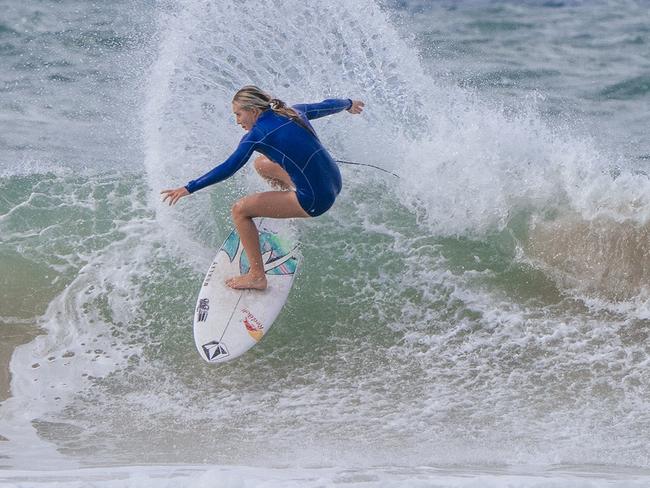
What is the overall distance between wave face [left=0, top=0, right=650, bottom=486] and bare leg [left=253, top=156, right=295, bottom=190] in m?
0.61

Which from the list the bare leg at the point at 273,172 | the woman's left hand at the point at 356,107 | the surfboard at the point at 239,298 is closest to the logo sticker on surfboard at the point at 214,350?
the surfboard at the point at 239,298

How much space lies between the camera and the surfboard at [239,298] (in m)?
6.00

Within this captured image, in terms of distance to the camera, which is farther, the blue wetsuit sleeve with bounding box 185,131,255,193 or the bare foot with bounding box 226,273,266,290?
the bare foot with bounding box 226,273,266,290

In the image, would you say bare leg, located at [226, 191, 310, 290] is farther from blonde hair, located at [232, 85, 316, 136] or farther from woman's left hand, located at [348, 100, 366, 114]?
woman's left hand, located at [348, 100, 366, 114]

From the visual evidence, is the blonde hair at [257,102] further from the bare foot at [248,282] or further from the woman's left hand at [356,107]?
the bare foot at [248,282]

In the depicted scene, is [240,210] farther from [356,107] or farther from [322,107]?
[356,107]

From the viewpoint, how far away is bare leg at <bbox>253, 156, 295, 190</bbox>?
633cm

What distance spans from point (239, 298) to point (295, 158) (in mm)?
1119

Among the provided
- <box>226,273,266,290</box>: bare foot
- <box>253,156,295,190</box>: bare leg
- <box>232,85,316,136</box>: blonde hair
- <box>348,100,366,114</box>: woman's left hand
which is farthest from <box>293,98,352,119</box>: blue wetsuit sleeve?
<box>226,273,266,290</box>: bare foot

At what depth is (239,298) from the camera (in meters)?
6.21

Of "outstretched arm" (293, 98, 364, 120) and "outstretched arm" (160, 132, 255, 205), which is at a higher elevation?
"outstretched arm" (293, 98, 364, 120)

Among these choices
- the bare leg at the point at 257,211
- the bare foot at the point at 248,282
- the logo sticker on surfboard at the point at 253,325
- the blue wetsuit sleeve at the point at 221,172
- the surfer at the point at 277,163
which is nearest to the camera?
the blue wetsuit sleeve at the point at 221,172

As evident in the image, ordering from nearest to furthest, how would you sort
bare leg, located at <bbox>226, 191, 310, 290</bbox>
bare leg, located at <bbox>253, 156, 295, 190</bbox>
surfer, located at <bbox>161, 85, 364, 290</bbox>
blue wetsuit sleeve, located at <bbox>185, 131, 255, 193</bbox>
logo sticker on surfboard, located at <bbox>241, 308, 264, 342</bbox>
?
blue wetsuit sleeve, located at <bbox>185, 131, 255, 193</bbox>, surfer, located at <bbox>161, 85, 364, 290</bbox>, bare leg, located at <bbox>226, 191, 310, 290</bbox>, logo sticker on surfboard, located at <bbox>241, 308, 264, 342</bbox>, bare leg, located at <bbox>253, 156, 295, 190</bbox>

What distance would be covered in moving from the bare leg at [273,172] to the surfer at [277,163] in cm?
7
